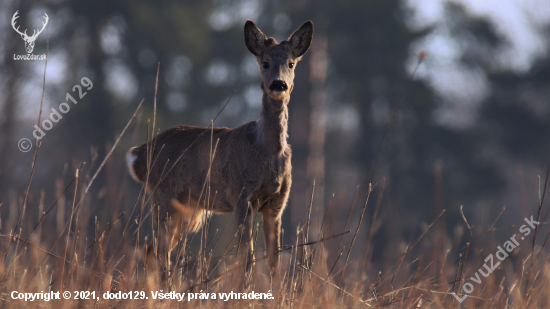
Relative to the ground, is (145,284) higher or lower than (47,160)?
lower

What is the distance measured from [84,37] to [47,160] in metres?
5.24

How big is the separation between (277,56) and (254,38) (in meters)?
0.43

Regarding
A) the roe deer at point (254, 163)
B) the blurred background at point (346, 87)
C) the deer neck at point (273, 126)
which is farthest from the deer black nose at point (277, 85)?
the blurred background at point (346, 87)

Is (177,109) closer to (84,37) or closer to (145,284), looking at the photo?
(84,37)

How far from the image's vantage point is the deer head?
211 inches

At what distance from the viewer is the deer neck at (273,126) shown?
5539 mm

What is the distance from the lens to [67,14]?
24.1 metres

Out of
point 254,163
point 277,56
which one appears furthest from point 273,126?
point 277,56

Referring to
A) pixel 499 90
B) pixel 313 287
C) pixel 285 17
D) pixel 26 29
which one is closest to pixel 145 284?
pixel 313 287

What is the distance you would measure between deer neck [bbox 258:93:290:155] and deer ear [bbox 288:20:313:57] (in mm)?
698

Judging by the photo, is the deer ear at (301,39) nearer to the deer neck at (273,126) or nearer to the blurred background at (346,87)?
the deer neck at (273,126)

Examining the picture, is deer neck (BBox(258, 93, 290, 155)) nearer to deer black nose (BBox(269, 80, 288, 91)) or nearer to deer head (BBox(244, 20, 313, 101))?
deer head (BBox(244, 20, 313, 101))

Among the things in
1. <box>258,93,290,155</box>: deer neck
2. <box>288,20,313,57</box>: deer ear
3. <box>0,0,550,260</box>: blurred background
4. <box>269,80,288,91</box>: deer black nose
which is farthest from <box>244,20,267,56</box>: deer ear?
<box>0,0,550,260</box>: blurred background

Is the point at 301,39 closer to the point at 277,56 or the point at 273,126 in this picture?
the point at 277,56
